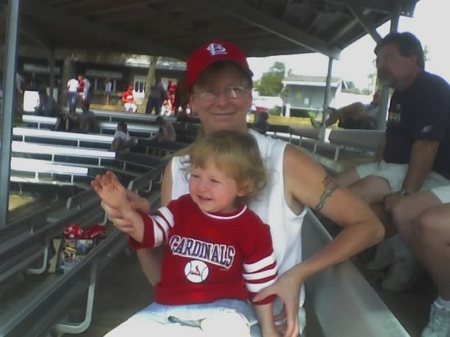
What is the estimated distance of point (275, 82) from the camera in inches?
2576

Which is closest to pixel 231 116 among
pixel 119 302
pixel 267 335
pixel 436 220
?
pixel 267 335

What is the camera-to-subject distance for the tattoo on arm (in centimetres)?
192

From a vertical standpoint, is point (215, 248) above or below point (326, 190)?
below

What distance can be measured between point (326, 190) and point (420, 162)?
137 centimetres

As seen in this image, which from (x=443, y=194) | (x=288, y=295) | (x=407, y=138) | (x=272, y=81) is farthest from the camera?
(x=272, y=81)

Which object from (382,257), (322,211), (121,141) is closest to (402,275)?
(382,257)

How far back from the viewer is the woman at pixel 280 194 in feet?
6.11

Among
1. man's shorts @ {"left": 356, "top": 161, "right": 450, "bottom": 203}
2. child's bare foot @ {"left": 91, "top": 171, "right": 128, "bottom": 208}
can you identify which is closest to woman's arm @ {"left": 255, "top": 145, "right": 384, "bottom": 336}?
child's bare foot @ {"left": 91, "top": 171, "right": 128, "bottom": 208}

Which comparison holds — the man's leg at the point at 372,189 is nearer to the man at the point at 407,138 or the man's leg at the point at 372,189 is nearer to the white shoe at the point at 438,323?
the man at the point at 407,138

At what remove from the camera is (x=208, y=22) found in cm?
1620

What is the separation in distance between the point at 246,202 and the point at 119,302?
246 centimetres

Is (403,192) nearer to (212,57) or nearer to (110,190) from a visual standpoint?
(212,57)

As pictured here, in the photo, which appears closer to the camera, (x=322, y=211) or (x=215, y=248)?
(x=215, y=248)

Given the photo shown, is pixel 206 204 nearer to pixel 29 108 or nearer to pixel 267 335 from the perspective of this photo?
pixel 267 335
